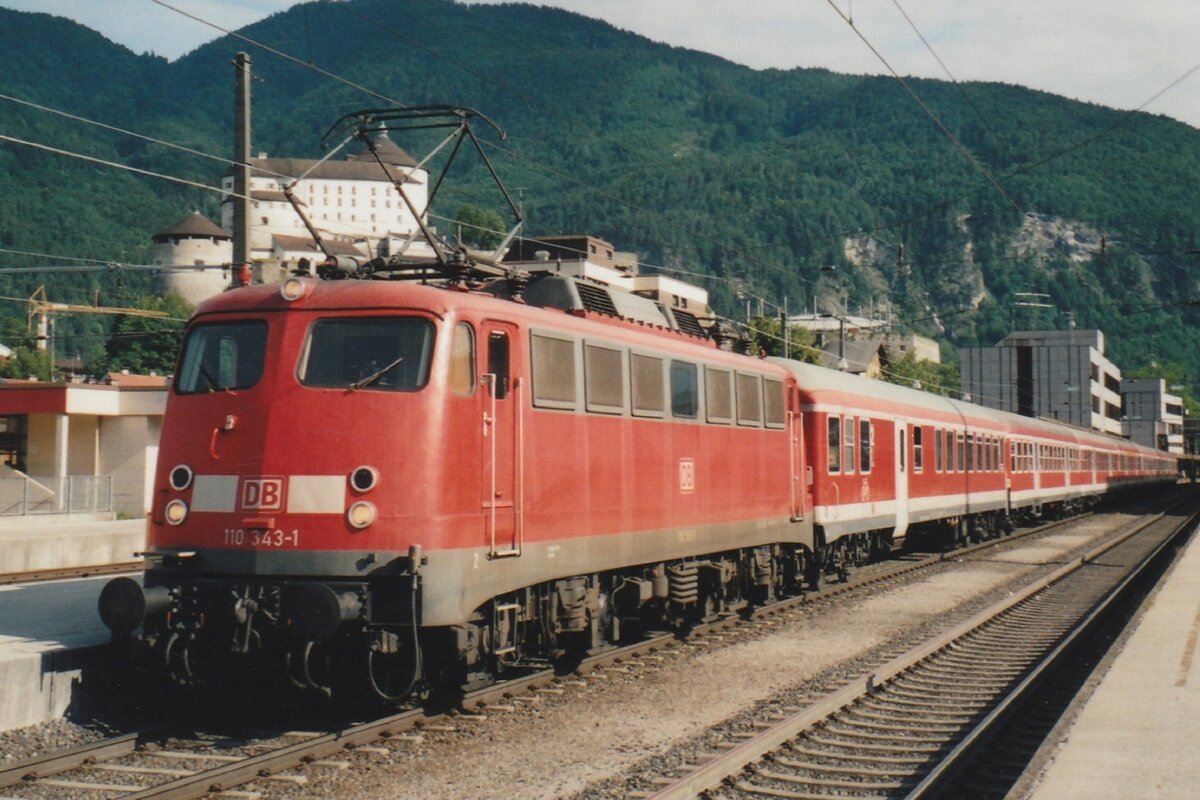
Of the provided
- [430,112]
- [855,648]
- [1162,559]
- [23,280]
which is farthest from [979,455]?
[23,280]

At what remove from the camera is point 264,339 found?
10609 millimetres

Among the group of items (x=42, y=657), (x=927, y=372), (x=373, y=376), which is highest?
(x=927, y=372)

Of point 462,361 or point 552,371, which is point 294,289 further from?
point 552,371

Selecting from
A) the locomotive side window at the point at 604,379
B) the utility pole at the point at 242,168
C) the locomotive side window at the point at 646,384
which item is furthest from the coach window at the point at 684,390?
the utility pole at the point at 242,168

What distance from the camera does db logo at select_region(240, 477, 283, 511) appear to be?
32.9 feet

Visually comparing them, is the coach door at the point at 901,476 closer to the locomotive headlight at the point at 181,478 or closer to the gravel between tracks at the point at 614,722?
the gravel between tracks at the point at 614,722

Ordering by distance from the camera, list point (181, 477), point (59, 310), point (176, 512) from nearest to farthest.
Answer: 1. point (176, 512)
2. point (181, 477)
3. point (59, 310)

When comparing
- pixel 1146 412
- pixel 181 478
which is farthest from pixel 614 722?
pixel 1146 412

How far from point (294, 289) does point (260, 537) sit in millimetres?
2068

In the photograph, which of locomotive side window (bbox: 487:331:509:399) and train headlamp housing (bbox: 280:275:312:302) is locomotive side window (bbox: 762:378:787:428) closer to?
locomotive side window (bbox: 487:331:509:399)

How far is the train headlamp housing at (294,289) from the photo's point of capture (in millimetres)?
10570

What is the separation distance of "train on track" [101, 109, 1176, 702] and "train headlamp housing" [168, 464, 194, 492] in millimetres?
15

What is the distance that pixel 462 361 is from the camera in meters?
Result: 10.6

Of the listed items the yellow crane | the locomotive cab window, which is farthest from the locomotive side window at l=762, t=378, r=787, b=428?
the yellow crane
